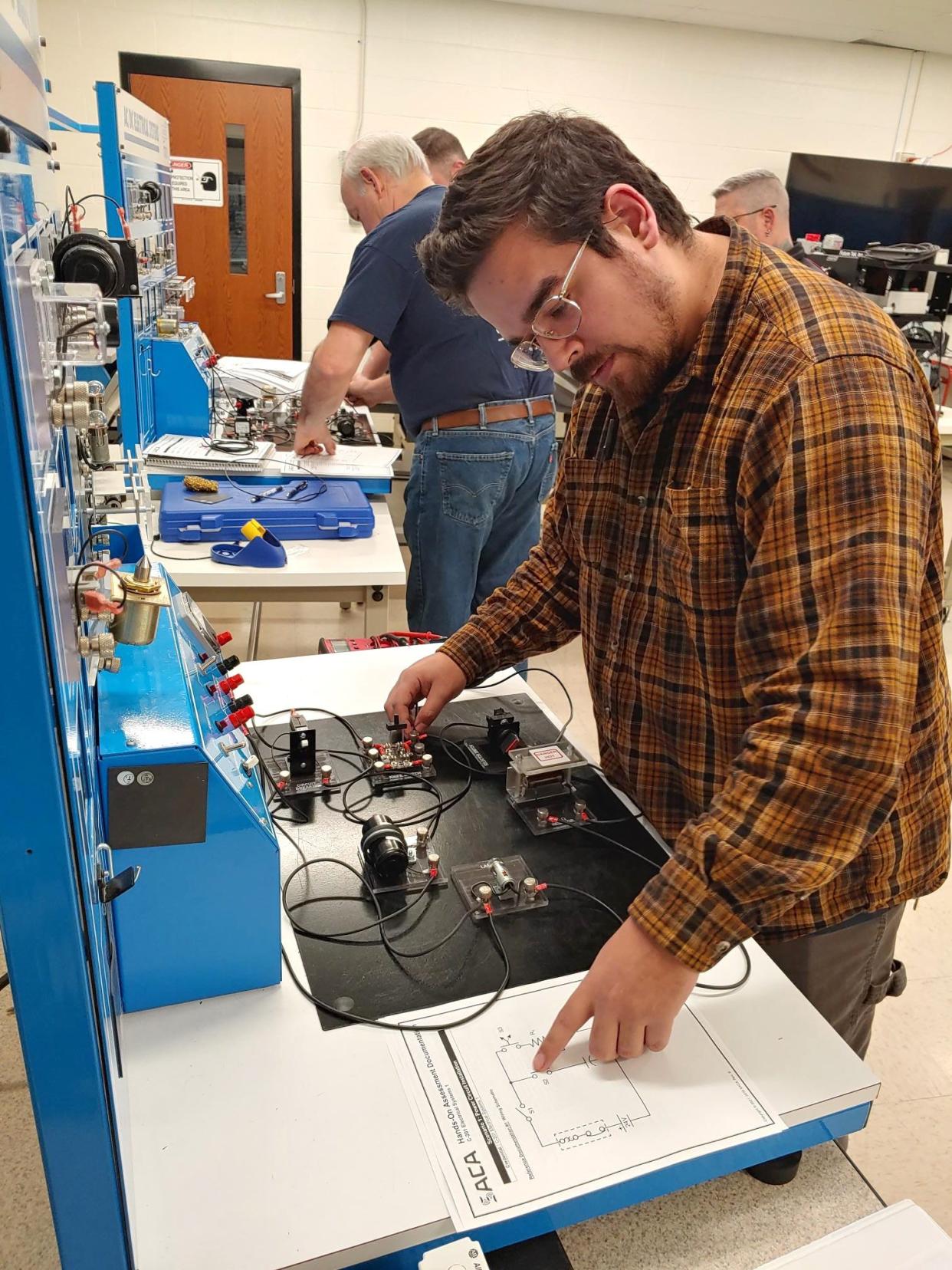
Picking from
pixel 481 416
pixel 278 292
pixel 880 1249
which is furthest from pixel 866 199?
pixel 880 1249

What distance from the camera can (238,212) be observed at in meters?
5.08

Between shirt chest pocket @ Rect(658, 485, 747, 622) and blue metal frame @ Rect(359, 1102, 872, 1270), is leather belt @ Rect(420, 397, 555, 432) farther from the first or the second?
blue metal frame @ Rect(359, 1102, 872, 1270)

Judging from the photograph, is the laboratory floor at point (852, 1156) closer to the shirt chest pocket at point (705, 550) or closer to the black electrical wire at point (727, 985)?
the black electrical wire at point (727, 985)

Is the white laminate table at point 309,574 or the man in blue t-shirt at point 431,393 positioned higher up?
the man in blue t-shirt at point 431,393

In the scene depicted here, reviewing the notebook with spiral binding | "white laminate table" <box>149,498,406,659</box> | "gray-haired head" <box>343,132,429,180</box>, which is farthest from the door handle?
"white laminate table" <box>149,498,406,659</box>

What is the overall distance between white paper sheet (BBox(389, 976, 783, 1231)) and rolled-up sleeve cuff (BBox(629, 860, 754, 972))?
0.14 m

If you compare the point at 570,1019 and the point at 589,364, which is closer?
the point at 570,1019

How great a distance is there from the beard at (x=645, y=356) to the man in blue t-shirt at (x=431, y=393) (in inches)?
49.8

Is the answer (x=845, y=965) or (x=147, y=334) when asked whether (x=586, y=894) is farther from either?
(x=147, y=334)

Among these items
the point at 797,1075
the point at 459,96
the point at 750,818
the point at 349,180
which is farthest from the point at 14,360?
the point at 459,96

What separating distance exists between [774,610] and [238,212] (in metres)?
5.19

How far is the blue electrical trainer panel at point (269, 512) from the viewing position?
2072 mm

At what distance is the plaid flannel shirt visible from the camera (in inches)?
29.7

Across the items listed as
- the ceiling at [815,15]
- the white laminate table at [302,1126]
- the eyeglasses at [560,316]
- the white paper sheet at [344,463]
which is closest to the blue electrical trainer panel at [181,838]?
the white laminate table at [302,1126]
